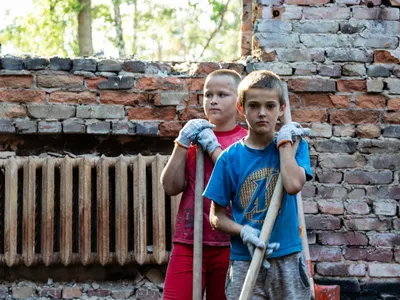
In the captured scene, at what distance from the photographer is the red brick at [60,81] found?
4.65m

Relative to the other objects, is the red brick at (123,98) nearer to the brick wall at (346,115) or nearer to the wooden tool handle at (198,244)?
the brick wall at (346,115)

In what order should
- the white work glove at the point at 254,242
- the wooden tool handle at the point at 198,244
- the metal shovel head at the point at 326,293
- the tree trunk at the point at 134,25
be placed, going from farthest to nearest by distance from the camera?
the tree trunk at the point at 134,25 < the metal shovel head at the point at 326,293 < the wooden tool handle at the point at 198,244 < the white work glove at the point at 254,242

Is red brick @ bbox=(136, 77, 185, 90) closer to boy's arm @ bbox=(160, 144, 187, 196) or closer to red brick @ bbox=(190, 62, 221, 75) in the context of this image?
red brick @ bbox=(190, 62, 221, 75)

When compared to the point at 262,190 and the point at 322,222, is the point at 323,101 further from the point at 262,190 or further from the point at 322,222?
the point at 262,190

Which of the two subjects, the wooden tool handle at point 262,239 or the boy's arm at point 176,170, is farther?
the boy's arm at point 176,170

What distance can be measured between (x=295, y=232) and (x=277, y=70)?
6.18 feet

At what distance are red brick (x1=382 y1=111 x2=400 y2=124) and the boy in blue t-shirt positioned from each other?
6.02ft

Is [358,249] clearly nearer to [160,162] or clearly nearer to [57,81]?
[160,162]

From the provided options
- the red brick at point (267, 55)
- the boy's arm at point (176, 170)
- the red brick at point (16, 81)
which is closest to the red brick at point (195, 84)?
the red brick at point (267, 55)

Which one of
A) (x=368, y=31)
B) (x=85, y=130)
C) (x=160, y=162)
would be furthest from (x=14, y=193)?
(x=368, y=31)

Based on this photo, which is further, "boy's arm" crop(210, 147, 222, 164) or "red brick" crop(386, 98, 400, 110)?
"red brick" crop(386, 98, 400, 110)

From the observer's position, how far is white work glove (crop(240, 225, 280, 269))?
111 inches

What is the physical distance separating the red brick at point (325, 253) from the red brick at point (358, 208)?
240 mm

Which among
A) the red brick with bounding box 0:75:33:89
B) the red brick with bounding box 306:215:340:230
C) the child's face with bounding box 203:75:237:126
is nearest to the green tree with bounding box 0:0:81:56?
the red brick with bounding box 0:75:33:89
